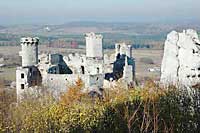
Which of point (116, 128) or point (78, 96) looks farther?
point (78, 96)

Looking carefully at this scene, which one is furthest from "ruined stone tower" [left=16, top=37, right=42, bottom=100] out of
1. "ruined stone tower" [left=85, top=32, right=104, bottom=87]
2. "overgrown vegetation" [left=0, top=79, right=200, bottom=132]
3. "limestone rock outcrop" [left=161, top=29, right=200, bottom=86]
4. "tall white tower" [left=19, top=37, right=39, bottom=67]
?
"overgrown vegetation" [left=0, top=79, right=200, bottom=132]

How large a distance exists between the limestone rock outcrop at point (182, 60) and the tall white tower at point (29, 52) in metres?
24.4

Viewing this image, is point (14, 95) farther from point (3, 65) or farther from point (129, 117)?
point (3, 65)

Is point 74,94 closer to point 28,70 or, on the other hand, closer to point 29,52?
point 28,70

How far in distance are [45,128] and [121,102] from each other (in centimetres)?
639

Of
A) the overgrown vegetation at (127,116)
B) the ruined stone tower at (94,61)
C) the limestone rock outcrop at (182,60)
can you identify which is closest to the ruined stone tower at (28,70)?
the ruined stone tower at (94,61)

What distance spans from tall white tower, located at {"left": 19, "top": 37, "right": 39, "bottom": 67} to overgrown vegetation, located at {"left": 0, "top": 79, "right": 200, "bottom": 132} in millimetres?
24465

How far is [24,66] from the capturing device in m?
58.3

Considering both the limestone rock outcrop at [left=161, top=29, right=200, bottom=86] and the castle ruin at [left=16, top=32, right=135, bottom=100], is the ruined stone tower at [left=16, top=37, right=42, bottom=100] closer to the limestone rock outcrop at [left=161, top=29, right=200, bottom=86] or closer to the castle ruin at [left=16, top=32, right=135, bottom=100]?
the castle ruin at [left=16, top=32, right=135, bottom=100]

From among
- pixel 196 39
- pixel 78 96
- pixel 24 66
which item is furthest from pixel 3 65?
pixel 196 39

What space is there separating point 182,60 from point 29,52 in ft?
86.1

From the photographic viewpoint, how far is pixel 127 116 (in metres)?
29.2

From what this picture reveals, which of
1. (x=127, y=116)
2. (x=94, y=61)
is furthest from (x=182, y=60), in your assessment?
(x=94, y=61)

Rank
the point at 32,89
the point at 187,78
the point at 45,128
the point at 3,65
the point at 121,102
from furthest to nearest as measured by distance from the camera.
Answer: the point at 3,65 → the point at 32,89 → the point at 187,78 → the point at 121,102 → the point at 45,128
